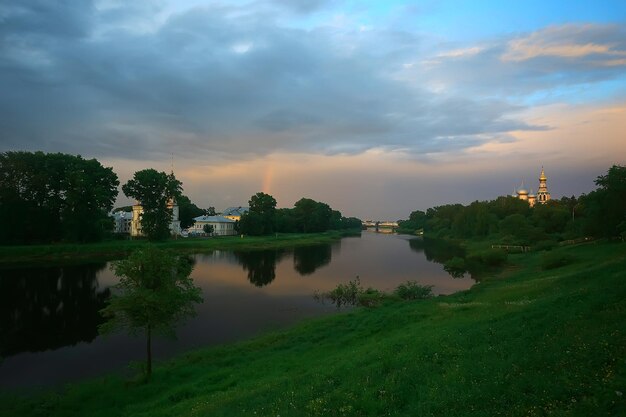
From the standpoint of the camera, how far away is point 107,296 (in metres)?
35.4

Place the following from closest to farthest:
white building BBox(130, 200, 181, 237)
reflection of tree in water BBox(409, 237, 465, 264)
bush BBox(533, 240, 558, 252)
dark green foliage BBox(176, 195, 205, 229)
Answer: bush BBox(533, 240, 558, 252) → reflection of tree in water BBox(409, 237, 465, 264) → white building BBox(130, 200, 181, 237) → dark green foliage BBox(176, 195, 205, 229)

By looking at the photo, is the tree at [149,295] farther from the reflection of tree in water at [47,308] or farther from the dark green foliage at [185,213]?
the dark green foliage at [185,213]

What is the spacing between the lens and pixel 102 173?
72.5 m

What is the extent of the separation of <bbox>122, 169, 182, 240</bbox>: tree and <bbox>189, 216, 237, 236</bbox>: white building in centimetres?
3486

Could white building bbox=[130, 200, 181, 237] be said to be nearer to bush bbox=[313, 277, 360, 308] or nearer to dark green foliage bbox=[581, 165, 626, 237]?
bush bbox=[313, 277, 360, 308]

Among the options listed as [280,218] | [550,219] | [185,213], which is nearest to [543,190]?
[550,219]

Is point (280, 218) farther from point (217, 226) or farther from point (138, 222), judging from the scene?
point (138, 222)

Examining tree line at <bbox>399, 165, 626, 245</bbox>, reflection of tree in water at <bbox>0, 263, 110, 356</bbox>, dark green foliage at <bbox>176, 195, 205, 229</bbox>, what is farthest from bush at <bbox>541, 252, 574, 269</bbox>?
dark green foliage at <bbox>176, 195, 205, 229</bbox>

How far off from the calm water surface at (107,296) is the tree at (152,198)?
78.5 ft

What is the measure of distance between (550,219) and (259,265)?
65.0 metres

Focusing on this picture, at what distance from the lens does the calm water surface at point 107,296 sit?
67.2ft

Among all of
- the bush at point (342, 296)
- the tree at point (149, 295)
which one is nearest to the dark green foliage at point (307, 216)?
the bush at point (342, 296)

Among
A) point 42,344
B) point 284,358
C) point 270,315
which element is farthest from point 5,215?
point 284,358

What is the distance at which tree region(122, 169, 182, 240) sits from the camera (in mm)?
79000
